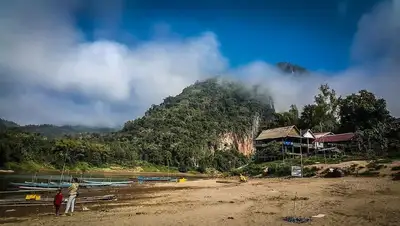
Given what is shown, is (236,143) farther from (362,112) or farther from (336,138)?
(336,138)

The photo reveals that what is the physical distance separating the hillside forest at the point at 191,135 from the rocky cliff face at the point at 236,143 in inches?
49.4

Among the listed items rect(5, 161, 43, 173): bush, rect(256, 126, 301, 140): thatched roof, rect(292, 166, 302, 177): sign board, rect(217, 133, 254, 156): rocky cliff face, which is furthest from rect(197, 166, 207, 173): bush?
rect(292, 166, 302, 177): sign board

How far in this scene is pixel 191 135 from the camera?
478ft

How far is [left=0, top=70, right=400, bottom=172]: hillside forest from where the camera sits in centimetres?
6362

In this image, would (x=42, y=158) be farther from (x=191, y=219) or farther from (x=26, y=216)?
(x=191, y=219)

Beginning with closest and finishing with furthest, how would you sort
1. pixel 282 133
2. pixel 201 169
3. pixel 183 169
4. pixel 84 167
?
pixel 282 133 < pixel 84 167 < pixel 183 169 < pixel 201 169

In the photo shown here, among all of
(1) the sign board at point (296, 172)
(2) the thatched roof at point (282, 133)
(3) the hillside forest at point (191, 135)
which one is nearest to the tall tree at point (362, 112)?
(3) the hillside forest at point (191, 135)

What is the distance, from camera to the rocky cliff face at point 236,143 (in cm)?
16175

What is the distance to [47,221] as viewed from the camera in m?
15.3

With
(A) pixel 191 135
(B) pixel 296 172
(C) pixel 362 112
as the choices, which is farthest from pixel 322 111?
(A) pixel 191 135

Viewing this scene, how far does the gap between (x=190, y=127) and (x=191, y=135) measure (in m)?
5.46

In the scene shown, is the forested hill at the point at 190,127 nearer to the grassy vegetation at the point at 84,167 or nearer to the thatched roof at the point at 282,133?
the grassy vegetation at the point at 84,167

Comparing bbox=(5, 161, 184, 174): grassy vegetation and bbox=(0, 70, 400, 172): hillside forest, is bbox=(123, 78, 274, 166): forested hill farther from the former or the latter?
bbox=(5, 161, 184, 174): grassy vegetation

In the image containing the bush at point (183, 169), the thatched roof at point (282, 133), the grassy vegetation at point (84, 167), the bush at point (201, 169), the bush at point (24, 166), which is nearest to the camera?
the thatched roof at point (282, 133)
